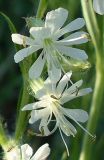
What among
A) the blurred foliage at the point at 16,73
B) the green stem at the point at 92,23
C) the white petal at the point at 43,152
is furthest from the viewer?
the blurred foliage at the point at 16,73

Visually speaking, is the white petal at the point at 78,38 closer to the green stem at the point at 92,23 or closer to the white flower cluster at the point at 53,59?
the white flower cluster at the point at 53,59

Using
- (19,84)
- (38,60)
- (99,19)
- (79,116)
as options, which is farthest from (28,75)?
(19,84)

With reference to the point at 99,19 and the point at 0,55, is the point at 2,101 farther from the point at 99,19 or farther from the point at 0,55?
the point at 99,19

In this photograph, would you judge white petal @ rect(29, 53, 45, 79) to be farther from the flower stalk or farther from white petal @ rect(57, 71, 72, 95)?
the flower stalk

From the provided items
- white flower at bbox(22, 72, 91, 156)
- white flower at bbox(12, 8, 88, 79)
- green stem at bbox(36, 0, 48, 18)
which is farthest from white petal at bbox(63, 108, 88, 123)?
green stem at bbox(36, 0, 48, 18)

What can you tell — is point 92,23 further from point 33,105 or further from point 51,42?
point 33,105

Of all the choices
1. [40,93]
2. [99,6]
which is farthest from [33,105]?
[99,6]

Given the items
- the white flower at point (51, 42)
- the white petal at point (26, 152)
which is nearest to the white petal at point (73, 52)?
the white flower at point (51, 42)
